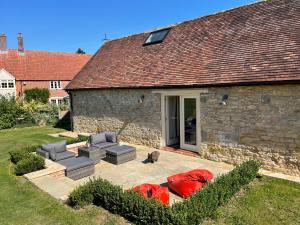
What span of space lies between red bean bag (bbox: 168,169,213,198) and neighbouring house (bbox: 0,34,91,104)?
100.0ft

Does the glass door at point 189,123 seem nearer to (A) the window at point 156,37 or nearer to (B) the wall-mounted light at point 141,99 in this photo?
(B) the wall-mounted light at point 141,99

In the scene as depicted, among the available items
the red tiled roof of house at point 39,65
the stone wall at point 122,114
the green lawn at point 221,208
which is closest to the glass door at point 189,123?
the stone wall at point 122,114

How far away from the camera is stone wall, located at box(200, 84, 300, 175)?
8.50m

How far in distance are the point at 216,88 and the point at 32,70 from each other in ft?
104

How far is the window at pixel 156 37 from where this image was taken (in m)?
15.7

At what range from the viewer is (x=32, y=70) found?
3509 cm

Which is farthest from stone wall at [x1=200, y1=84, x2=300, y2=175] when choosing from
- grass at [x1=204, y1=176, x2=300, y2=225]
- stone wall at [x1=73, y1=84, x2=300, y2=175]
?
grass at [x1=204, y1=176, x2=300, y2=225]

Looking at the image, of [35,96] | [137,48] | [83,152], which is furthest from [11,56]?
[83,152]

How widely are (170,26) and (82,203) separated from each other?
1271cm

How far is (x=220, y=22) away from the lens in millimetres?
13328

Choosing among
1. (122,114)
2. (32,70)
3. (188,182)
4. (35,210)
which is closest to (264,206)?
(188,182)

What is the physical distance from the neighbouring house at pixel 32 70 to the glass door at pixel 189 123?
27.4 metres

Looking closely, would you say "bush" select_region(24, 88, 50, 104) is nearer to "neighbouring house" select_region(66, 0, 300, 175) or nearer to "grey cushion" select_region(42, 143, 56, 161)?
"neighbouring house" select_region(66, 0, 300, 175)

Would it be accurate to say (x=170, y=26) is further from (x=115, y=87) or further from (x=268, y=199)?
(x=268, y=199)
